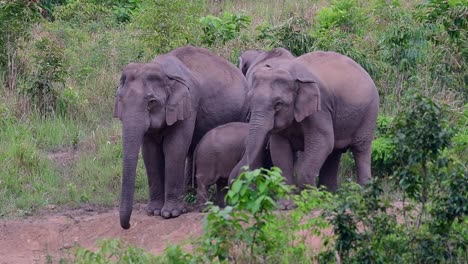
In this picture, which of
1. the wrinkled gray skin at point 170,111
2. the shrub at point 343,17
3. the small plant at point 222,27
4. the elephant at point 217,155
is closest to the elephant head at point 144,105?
the wrinkled gray skin at point 170,111

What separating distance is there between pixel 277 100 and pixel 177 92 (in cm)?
102

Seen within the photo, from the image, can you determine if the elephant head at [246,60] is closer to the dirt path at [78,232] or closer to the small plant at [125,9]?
the dirt path at [78,232]

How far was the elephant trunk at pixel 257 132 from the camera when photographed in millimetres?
10180

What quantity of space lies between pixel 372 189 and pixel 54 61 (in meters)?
6.38

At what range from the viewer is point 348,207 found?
26.7 feet

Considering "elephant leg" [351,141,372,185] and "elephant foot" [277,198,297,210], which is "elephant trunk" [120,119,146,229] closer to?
"elephant foot" [277,198,297,210]

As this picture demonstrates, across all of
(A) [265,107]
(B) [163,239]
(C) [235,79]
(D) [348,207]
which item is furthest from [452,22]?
(D) [348,207]

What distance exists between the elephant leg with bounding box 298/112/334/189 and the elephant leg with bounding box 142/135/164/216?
142 centimetres

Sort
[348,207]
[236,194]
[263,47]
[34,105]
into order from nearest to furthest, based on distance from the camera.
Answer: [236,194], [348,207], [34,105], [263,47]

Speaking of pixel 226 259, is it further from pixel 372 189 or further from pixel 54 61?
pixel 54 61

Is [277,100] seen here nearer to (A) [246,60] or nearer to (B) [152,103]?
(B) [152,103]

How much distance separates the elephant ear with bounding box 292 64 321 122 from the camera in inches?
412

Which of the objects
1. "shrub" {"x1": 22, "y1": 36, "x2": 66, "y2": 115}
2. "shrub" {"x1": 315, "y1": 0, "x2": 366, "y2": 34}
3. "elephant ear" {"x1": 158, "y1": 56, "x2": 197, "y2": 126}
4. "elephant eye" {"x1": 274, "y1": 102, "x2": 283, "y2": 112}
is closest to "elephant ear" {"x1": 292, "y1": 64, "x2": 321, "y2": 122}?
"elephant eye" {"x1": 274, "y1": 102, "x2": 283, "y2": 112}

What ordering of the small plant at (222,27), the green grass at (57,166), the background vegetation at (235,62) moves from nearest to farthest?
the background vegetation at (235,62) < the green grass at (57,166) < the small plant at (222,27)
